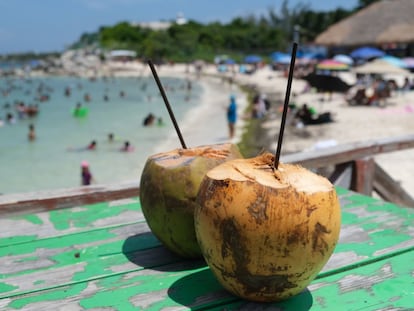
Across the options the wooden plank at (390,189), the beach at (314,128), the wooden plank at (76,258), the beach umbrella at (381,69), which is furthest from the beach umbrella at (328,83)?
the wooden plank at (76,258)

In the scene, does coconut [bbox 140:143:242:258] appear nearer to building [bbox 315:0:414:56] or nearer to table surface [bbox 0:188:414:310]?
table surface [bbox 0:188:414:310]

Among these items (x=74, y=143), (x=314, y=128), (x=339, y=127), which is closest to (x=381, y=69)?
(x=339, y=127)

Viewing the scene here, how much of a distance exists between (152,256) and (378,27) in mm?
41062

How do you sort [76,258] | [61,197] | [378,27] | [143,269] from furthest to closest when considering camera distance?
[378,27]
[61,197]
[76,258]
[143,269]

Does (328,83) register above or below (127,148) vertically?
above

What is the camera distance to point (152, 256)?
210 centimetres

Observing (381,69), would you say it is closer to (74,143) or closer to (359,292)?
(74,143)

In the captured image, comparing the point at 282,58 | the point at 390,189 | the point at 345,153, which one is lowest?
the point at 390,189

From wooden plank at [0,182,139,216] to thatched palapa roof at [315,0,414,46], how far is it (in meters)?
36.5

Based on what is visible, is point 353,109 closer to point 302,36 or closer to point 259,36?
point 302,36

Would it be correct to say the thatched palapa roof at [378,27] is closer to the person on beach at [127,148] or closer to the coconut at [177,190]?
the person on beach at [127,148]

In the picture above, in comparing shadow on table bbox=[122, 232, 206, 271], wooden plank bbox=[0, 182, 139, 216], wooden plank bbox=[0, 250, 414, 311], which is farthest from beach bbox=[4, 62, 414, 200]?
wooden plank bbox=[0, 250, 414, 311]

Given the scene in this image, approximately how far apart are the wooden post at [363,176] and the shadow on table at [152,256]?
220 cm

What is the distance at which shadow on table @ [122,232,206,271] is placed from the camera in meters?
1.98
